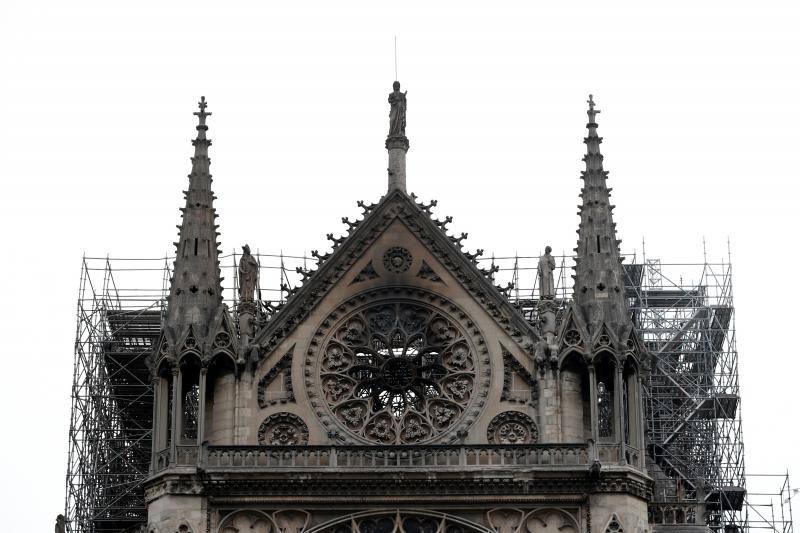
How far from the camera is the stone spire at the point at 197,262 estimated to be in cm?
4356

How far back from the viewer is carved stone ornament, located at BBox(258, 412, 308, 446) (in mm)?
43031

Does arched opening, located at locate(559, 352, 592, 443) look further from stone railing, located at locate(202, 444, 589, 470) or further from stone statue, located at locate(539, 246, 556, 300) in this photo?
stone statue, located at locate(539, 246, 556, 300)

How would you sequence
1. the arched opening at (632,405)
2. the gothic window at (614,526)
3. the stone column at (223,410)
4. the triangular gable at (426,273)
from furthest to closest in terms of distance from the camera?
1. the triangular gable at (426,273)
2. the stone column at (223,410)
3. the arched opening at (632,405)
4. the gothic window at (614,526)

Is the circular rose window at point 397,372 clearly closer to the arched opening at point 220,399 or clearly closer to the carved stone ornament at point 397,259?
the carved stone ornament at point 397,259

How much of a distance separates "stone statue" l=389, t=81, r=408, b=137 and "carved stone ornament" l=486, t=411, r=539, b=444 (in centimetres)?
730

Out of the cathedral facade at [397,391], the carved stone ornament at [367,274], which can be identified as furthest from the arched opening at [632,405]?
the carved stone ornament at [367,274]

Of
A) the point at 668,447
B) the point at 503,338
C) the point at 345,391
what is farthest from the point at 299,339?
the point at 668,447

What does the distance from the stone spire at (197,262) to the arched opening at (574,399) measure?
747 cm

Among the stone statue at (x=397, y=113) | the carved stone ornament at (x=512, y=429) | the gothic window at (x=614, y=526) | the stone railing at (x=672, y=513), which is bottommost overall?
the gothic window at (x=614, y=526)

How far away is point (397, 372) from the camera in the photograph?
4384cm

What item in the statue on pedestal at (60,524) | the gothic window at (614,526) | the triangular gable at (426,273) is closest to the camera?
the gothic window at (614,526)

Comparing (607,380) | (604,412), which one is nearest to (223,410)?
(607,380)

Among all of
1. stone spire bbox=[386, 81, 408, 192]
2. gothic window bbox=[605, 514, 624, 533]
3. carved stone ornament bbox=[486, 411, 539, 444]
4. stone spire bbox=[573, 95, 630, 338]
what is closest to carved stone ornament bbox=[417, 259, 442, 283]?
stone spire bbox=[386, 81, 408, 192]

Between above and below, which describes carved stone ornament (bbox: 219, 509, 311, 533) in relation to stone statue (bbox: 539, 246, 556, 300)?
below
